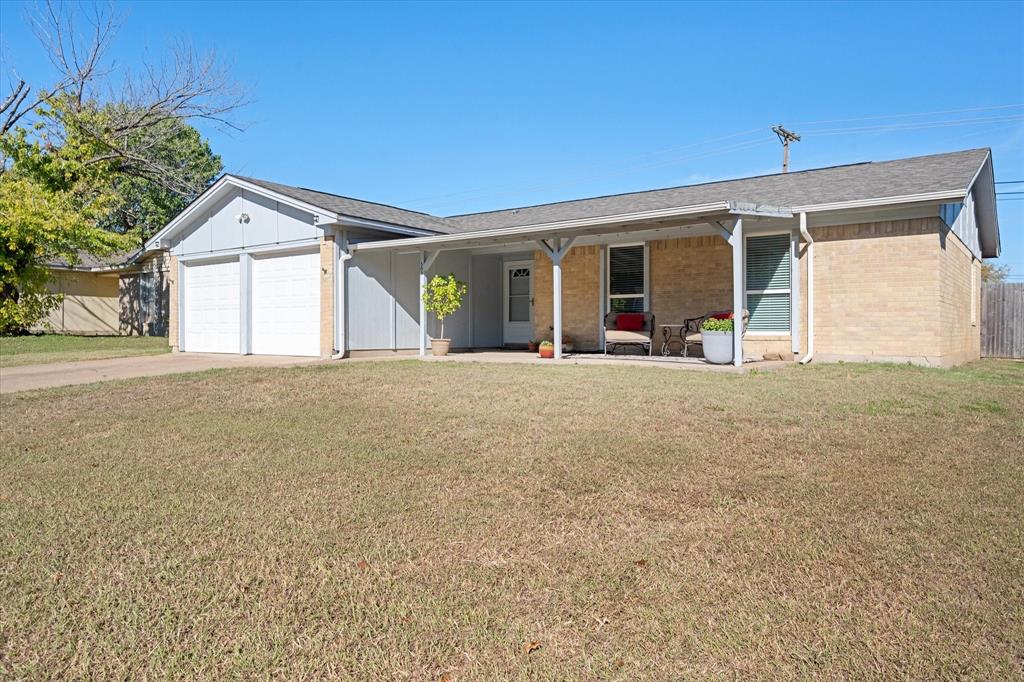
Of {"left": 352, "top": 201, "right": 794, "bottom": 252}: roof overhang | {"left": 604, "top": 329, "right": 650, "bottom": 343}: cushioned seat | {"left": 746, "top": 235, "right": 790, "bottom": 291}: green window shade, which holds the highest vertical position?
{"left": 352, "top": 201, "right": 794, "bottom": 252}: roof overhang

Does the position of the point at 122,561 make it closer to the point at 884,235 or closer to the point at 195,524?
the point at 195,524

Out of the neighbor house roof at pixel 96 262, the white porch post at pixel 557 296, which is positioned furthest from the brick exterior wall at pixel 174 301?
the white porch post at pixel 557 296

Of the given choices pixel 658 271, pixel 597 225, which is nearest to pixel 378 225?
pixel 597 225

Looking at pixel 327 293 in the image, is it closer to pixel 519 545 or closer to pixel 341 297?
pixel 341 297

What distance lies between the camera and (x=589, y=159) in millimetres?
36312

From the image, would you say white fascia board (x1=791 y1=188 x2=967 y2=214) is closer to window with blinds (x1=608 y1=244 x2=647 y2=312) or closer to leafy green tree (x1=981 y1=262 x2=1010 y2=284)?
window with blinds (x1=608 y1=244 x2=647 y2=312)

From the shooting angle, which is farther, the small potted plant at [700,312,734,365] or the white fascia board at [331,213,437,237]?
the white fascia board at [331,213,437,237]

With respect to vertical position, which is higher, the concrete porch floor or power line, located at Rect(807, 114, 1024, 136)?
power line, located at Rect(807, 114, 1024, 136)

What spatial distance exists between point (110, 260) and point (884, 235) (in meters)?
26.9

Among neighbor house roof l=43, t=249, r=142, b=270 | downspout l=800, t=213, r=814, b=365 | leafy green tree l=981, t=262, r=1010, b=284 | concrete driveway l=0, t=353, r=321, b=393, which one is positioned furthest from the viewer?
leafy green tree l=981, t=262, r=1010, b=284

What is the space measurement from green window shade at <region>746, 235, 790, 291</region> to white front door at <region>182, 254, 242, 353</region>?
11.1 m

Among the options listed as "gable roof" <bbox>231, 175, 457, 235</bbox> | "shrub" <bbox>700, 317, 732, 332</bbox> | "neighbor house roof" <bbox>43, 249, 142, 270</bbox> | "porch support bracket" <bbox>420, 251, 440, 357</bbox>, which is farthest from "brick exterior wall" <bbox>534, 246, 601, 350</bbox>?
"neighbor house roof" <bbox>43, 249, 142, 270</bbox>

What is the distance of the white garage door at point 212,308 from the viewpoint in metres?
15.6

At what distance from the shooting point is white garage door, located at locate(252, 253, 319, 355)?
13.9 m
